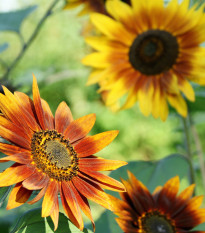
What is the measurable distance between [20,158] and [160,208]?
207 millimetres

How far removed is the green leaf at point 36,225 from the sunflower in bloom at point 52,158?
0.07 ft

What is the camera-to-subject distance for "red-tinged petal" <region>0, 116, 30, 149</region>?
1.00 ft

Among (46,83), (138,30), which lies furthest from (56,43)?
(138,30)

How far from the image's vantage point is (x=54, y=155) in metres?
0.37

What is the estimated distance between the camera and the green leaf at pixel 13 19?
86 cm

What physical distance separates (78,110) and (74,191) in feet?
5.70

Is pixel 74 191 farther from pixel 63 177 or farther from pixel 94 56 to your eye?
pixel 94 56

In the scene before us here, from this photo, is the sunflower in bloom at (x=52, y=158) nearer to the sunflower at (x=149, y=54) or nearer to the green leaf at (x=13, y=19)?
the sunflower at (x=149, y=54)

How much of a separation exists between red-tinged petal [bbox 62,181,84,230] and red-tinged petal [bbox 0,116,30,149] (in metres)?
0.05

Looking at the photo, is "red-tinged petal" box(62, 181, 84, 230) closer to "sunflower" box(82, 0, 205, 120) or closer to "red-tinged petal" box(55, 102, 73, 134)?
"red-tinged petal" box(55, 102, 73, 134)

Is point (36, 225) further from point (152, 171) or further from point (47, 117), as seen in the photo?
point (152, 171)

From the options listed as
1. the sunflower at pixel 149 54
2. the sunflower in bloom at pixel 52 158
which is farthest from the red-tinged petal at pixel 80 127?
the sunflower at pixel 149 54

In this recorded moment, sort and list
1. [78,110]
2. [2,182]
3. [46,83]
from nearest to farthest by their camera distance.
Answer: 1. [2,182]
2. [46,83]
3. [78,110]

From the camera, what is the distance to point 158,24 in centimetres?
67
